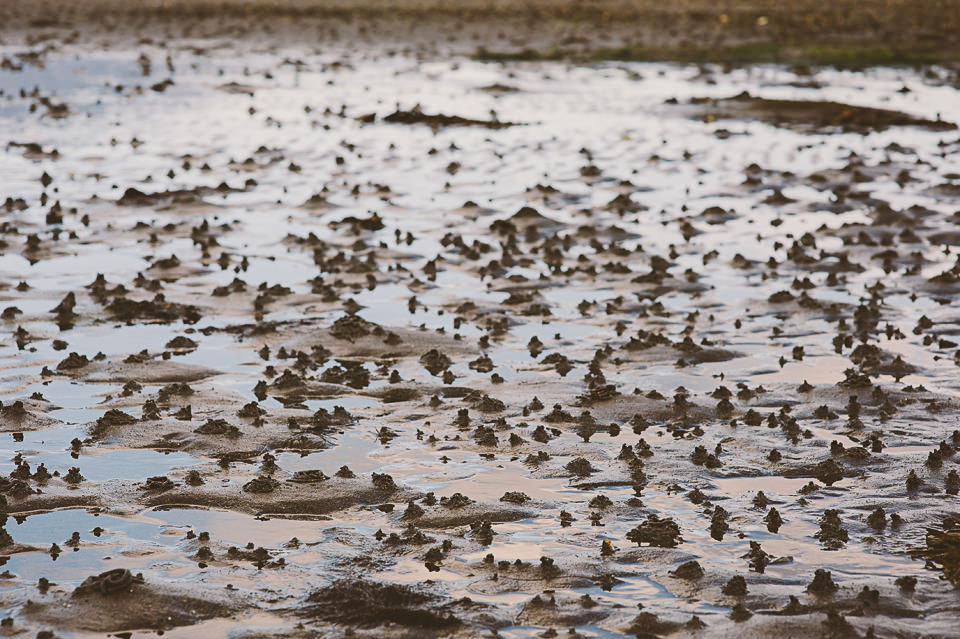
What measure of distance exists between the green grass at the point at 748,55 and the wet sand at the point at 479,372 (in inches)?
368

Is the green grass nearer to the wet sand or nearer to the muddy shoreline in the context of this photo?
the muddy shoreline

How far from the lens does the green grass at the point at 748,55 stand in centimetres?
3475

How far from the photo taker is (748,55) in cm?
3594

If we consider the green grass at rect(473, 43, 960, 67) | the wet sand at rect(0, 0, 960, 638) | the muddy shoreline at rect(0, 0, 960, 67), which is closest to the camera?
the wet sand at rect(0, 0, 960, 638)

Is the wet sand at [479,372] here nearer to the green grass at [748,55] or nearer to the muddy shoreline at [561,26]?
the green grass at [748,55]

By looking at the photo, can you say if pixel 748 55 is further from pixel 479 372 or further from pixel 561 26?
pixel 479 372

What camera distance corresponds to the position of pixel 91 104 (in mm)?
27172

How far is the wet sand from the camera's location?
7461mm

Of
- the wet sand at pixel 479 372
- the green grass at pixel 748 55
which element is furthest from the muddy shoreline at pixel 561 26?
the wet sand at pixel 479 372

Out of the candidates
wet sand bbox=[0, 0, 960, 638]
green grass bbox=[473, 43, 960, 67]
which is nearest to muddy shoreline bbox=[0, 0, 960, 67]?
green grass bbox=[473, 43, 960, 67]

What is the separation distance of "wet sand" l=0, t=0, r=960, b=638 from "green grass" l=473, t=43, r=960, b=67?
9352 mm

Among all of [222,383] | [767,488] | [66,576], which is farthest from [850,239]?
[66,576]

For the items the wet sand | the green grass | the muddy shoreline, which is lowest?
the wet sand

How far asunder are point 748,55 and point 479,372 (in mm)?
26987
